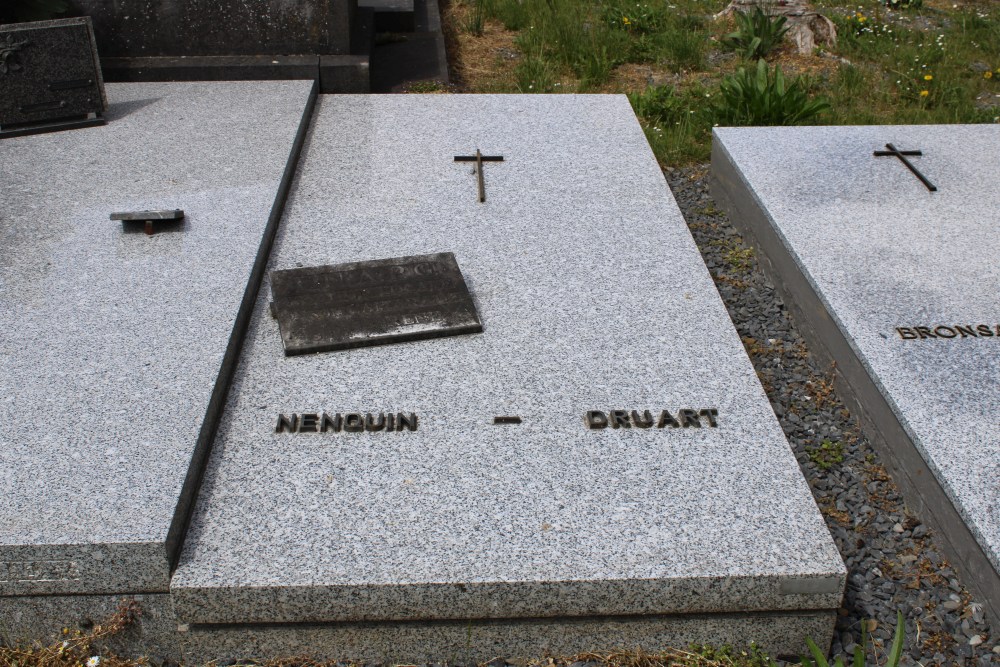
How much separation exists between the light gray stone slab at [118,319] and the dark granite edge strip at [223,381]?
0.05 feet

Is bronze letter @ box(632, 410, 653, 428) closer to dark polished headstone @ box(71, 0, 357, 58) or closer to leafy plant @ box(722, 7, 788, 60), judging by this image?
dark polished headstone @ box(71, 0, 357, 58)

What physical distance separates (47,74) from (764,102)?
13.0 feet

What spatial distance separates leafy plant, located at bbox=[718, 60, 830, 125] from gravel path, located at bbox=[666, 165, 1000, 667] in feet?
5.01

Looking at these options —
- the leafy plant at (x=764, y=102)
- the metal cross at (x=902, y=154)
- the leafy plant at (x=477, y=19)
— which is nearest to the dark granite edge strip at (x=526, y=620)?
the metal cross at (x=902, y=154)

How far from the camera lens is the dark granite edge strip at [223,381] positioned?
8.07 feet

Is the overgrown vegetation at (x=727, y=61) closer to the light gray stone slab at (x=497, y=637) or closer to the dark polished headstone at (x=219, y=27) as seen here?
the dark polished headstone at (x=219, y=27)

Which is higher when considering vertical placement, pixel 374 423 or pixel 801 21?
pixel 801 21

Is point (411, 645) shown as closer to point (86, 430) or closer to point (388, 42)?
point (86, 430)

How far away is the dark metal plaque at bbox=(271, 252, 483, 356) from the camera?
10.6ft

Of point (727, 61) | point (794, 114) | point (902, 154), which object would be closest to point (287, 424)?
point (902, 154)

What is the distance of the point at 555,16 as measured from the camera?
24.8ft

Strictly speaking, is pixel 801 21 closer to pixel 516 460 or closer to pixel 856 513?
pixel 856 513

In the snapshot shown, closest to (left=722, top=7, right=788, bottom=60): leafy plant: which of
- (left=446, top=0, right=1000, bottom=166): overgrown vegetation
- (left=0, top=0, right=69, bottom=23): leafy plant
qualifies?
(left=446, top=0, right=1000, bottom=166): overgrown vegetation

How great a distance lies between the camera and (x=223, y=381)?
9.89ft
